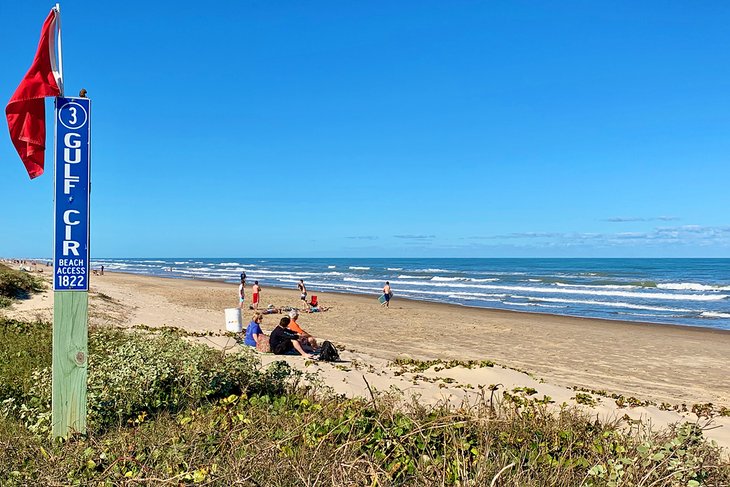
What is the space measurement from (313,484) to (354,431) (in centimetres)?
110

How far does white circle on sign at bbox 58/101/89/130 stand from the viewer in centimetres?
466

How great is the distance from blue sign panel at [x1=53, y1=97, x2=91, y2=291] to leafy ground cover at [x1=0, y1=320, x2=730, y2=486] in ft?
3.96

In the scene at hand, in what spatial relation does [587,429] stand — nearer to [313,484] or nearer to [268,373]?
[313,484]

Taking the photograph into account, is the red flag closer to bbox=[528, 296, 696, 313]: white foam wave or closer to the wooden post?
the wooden post

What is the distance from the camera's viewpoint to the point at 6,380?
6.30 meters

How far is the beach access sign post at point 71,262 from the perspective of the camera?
4602mm

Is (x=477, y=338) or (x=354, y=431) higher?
(x=354, y=431)

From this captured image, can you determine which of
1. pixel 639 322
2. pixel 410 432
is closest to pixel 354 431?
pixel 410 432

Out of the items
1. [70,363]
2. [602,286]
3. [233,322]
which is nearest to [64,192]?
[70,363]

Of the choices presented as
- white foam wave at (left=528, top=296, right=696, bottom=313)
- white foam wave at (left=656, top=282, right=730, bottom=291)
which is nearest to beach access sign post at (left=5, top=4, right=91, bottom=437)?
white foam wave at (left=528, top=296, right=696, bottom=313)

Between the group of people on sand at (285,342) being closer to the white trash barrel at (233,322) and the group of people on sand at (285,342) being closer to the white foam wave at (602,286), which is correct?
the white trash barrel at (233,322)

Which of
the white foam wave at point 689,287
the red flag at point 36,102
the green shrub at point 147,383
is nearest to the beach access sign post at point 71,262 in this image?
the red flag at point 36,102

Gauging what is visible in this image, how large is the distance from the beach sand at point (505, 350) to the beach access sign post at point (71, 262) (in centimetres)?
257

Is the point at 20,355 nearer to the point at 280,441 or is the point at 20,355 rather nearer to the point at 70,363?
the point at 70,363
